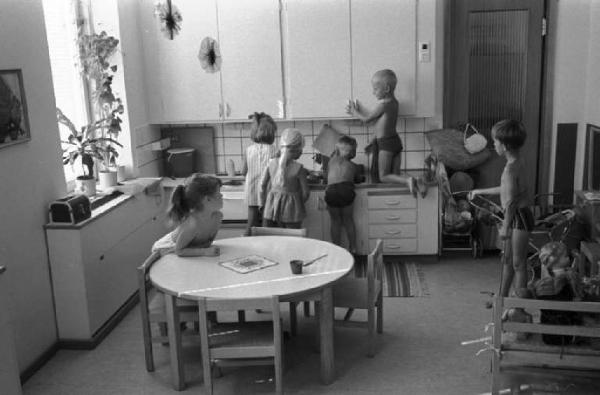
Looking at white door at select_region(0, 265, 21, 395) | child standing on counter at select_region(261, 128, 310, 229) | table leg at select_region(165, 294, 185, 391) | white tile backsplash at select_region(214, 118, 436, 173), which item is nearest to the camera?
white door at select_region(0, 265, 21, 395)

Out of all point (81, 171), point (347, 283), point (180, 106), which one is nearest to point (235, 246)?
point (347, 283)

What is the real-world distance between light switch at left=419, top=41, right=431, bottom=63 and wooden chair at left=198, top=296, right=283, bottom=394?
2.84 metres

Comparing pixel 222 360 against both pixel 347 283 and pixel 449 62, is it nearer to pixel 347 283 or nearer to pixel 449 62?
pixel 347 283

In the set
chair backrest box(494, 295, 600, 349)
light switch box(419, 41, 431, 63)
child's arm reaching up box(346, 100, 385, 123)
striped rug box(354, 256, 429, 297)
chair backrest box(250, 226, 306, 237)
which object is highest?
light switch box(419, 41, 431, 63)

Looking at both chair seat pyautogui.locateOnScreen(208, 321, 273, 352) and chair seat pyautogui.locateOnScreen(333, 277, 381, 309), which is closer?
chair seat pyautogui.locateOnScreen(208, 321, 273, 352)

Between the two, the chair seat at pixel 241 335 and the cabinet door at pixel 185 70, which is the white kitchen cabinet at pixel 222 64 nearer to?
the cabinet door at pixel 185 70

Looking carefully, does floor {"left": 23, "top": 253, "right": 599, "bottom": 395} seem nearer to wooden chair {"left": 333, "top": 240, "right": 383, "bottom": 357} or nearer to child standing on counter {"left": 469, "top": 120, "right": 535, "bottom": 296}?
wooden chair {"left": 333, "top": 240, "right": 383, "bottom": 357}

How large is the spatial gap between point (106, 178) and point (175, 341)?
1834mm

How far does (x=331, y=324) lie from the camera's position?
3.64 metres

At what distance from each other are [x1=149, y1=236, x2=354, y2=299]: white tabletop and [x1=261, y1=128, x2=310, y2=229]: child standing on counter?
2.66 ft

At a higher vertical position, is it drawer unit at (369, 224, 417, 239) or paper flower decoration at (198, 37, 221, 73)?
paper flower decoration at (198, 37, 221, 73)

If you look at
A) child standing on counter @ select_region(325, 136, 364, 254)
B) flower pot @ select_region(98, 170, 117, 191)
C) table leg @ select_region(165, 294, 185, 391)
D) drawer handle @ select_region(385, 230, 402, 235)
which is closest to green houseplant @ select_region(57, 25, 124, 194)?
flower pot @ select_region(98, 170, 117, 191)

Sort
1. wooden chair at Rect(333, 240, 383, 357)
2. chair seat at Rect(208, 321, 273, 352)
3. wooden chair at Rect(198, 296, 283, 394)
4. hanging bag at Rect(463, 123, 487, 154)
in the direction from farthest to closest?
hanging bag at Rect(463, 123, 487, 154), wooden chair at Rect(333, 240, 383, 357), chair seat at Rect(208, 321, 273, 352), wooden chair at Rect(198, 296, 283, 394)

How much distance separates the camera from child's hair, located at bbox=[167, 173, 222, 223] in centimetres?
392
